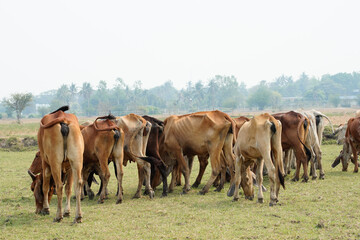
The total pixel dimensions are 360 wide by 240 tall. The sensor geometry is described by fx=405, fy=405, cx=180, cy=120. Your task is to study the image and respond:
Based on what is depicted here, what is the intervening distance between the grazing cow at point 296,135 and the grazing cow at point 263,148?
299 centimetres

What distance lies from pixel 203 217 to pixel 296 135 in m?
5.50

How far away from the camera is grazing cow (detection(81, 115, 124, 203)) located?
34.0 feet

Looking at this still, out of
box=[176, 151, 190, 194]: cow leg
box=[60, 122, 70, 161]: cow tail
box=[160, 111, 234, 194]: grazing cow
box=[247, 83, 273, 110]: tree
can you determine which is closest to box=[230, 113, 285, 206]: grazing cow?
box=[160, 111, 234, 194]: grazing cow

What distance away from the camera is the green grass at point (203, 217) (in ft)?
23.8

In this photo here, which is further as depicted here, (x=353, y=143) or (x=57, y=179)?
(x=353, y=143)

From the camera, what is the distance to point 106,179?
10539 mm

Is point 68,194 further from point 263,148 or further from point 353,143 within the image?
point 353,143

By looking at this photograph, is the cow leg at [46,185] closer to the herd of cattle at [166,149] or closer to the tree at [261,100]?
the herd of cattle at [166,149]

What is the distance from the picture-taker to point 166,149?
12344 millimetres

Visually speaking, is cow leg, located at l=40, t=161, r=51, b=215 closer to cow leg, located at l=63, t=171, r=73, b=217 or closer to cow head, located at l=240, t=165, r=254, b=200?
cow leg, located at l=63, t=171, r=73, b=217

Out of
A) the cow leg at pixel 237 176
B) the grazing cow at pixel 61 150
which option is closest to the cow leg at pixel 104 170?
the grazing cow at pixel 61 150

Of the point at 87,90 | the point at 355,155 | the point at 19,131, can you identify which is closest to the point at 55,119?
the point at 355,155

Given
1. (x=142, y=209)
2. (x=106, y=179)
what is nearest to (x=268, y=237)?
(x=142, y=209)

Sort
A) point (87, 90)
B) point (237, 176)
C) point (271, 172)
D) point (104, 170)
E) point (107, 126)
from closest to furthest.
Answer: point (271, 172) < point (237, 176) < point (104, 170) < point (107, 126) < point (87, 90)
